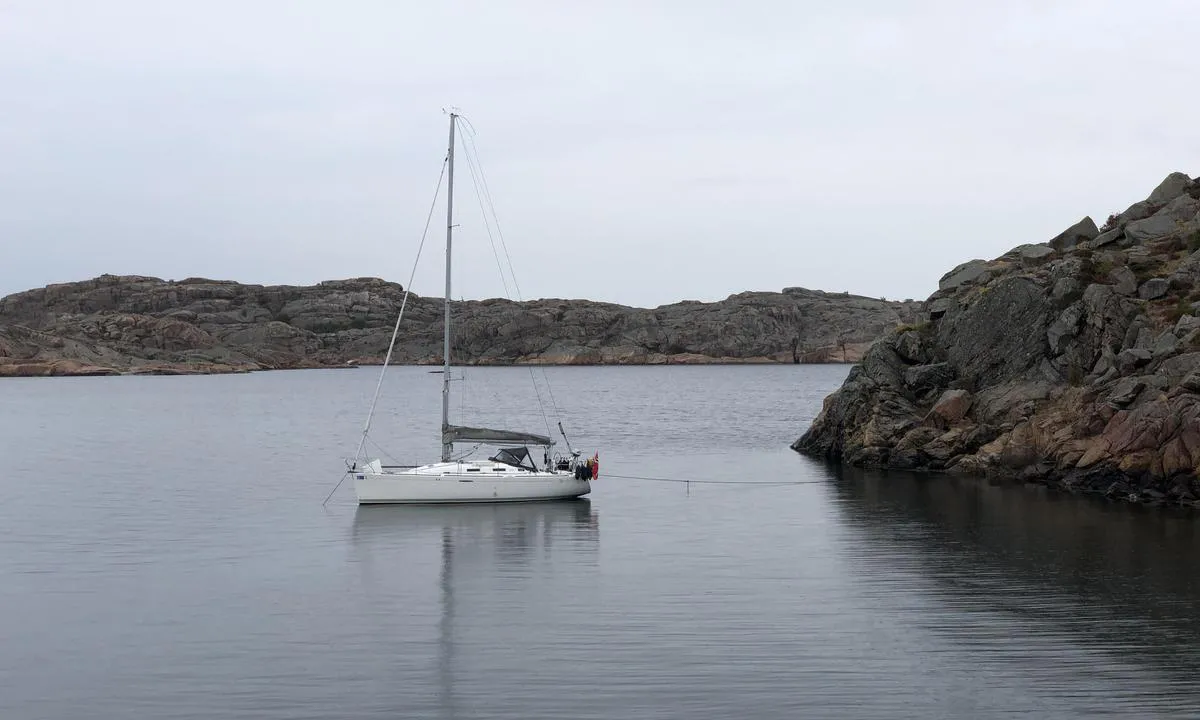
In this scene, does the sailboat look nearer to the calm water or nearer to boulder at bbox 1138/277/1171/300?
the calm water

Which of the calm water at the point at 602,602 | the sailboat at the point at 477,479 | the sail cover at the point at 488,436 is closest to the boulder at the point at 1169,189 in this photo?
the calm water at the point at 602,602

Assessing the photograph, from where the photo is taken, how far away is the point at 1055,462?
40.7m

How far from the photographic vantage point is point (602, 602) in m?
24.2

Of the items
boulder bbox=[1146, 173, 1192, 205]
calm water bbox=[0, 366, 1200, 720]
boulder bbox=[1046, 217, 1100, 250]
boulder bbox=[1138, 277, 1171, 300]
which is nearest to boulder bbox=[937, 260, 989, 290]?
boulder bbox=[1046, 217, 1100, 250]

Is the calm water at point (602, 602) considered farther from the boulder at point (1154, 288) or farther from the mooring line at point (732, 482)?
the boulder at point (1154, 288)

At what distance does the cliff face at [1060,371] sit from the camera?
3678 cm

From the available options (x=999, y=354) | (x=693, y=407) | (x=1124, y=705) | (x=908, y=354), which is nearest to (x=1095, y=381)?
(x=999, y=354)

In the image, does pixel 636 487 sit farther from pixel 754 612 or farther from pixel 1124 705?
pixel 1124 705

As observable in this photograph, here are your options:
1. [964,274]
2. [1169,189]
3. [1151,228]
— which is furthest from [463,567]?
[1169,189]

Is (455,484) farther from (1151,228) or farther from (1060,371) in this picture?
(1151,228)

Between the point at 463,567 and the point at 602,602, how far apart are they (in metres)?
5.67

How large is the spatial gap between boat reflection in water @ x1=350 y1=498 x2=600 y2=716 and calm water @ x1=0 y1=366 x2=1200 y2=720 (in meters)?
0.12

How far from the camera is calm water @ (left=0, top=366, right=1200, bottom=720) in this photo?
57.8ft

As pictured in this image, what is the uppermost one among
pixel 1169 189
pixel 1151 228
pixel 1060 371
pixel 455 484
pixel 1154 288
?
pixel 1169 189
